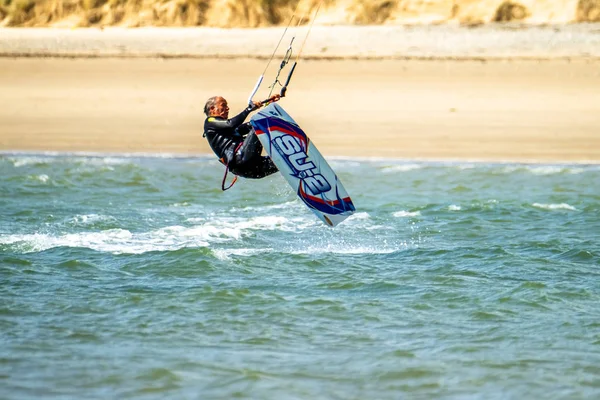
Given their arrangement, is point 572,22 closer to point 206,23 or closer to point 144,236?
point 206,23

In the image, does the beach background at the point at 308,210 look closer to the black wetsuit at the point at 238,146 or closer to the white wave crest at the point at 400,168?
the white wave crest at the point at 400,168

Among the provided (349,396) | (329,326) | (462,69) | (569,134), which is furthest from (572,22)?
(349,396)

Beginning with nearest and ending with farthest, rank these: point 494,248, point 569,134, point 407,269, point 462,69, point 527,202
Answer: point 407,269
point 494,248
point 527,202
point 569,134
point 462,69

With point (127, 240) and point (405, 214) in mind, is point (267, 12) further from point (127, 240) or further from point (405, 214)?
point (127, 240)

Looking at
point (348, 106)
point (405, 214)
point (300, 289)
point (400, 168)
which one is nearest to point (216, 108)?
point (300, 289)

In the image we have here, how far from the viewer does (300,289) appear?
9.98m

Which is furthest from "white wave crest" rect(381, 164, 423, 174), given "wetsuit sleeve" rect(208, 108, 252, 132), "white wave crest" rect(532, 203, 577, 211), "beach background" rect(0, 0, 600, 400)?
"wetsuit sleeve" rect(208, 108, 252, 132)

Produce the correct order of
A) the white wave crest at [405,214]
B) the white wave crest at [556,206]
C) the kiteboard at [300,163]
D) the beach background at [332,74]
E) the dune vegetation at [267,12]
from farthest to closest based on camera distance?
the dune vegetation at [267,12] → the beach background at [332,74] → the white wave crest at [556,206] → the white wave crest at [405,214] → the kiteboard at [300,163]

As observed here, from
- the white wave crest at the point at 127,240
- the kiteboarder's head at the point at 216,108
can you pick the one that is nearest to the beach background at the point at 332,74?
the white wave crest at the point at 127,240

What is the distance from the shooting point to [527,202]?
14.4 meters

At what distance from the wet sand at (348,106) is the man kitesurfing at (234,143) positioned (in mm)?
6536

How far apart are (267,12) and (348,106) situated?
6430 mm

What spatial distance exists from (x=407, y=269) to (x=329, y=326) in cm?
218

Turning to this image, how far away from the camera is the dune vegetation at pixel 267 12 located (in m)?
23.7
